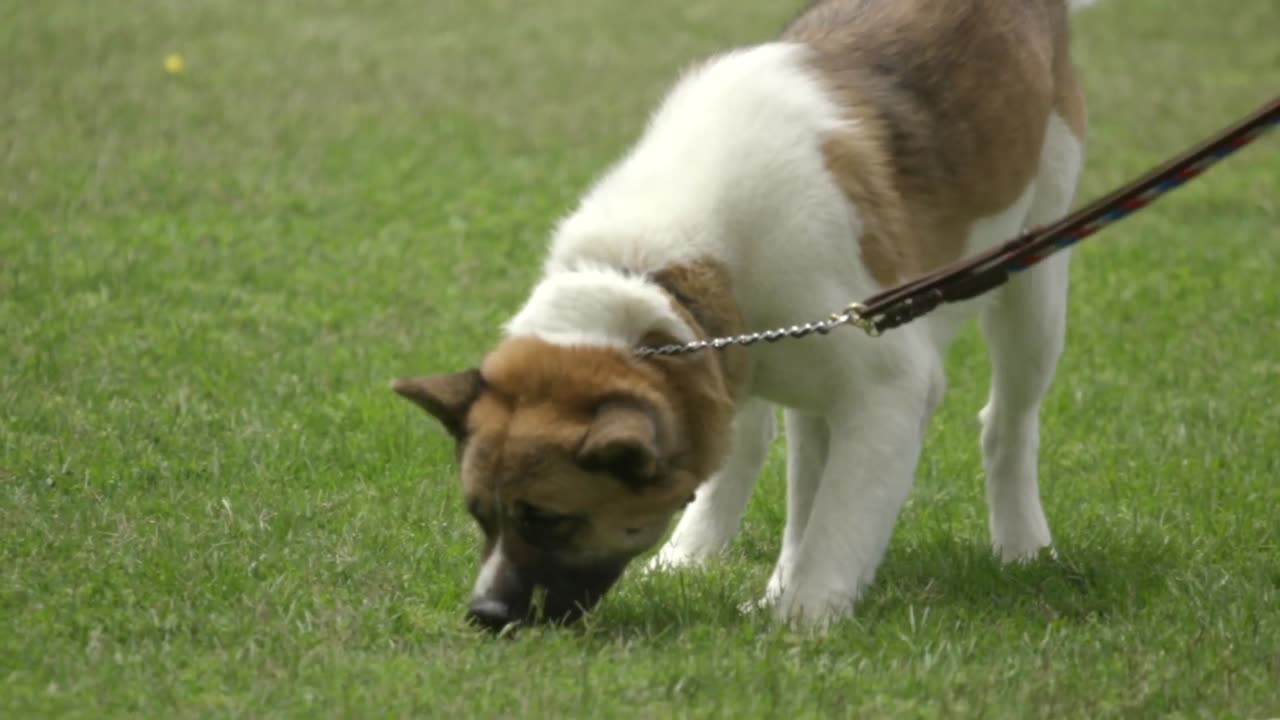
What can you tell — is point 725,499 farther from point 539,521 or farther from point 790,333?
point 539,521

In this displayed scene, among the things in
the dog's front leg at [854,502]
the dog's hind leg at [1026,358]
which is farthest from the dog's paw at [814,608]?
the dog's hind leg at [1026,358]

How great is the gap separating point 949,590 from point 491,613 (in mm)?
1500

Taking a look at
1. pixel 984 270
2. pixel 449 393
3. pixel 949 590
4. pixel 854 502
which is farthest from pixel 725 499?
pixel 449 393

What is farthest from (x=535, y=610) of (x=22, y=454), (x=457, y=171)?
(x=457, y=171)

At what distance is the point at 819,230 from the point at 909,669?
117 cm

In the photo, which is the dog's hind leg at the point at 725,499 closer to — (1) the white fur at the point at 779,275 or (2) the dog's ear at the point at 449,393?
(1) the white fur at the point at 779,275

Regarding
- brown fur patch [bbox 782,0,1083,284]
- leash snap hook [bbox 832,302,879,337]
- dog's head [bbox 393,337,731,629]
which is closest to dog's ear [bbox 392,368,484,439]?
dog's head [bbox 393,337,731,629]

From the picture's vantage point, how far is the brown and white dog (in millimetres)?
4578

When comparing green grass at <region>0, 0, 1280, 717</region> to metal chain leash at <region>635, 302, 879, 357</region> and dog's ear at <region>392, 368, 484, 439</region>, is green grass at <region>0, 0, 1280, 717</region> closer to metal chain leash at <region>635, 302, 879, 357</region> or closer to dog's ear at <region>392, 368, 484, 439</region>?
dog's ear at <region>392, 368, 484, 439</region>

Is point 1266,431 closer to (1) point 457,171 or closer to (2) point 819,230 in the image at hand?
(2) point 819,230

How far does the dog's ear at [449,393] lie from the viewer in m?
4.63

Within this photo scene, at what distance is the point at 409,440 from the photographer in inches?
261

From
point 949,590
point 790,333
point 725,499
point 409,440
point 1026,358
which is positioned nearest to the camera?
point 790,333

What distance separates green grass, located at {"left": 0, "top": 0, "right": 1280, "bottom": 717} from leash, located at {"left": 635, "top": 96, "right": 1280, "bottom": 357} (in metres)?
0.75
